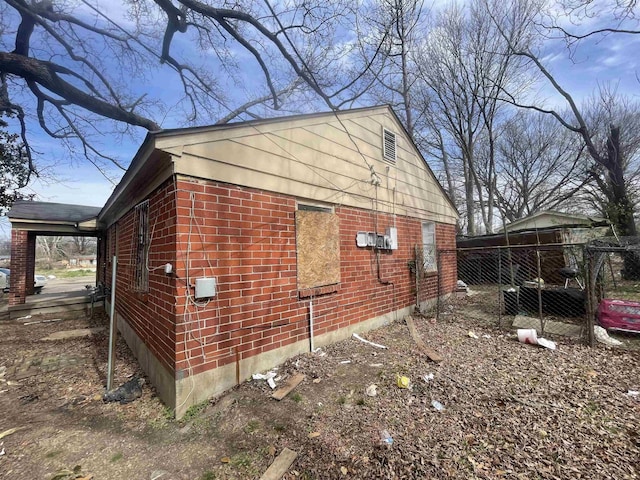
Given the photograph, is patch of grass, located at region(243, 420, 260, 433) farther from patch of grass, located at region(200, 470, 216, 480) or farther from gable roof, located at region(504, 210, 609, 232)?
gable roof, located at region(504, 210, 609, 232)

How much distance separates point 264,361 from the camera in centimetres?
408

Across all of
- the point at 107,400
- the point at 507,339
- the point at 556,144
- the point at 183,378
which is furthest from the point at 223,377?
the point at 556,144

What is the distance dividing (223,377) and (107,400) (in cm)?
145

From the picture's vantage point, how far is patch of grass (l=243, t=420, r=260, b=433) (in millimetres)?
2922

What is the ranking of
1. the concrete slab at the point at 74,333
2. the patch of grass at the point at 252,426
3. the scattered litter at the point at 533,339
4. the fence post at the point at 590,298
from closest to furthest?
the patch of grass at the point at 252,426 < the fence post at the point at 590,298 < the scattered litter at the point at 533,339 < the concrete slab at the point at 74,333

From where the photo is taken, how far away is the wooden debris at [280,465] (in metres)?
Answer: 2.34

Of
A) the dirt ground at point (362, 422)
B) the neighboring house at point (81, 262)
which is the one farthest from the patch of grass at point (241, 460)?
the neighboring house at point (81, 262)

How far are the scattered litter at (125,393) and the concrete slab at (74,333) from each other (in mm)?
4237

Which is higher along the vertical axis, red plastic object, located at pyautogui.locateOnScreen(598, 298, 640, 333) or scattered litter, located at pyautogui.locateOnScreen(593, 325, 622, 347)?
red plastic object, located at pyautogui.locateOnScreen(598, 298, 640, 333)

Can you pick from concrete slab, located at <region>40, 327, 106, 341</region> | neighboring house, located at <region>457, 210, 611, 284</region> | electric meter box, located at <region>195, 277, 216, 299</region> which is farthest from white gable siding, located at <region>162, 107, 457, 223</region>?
concrete slab, located at <region>40, 327, 106, 341</region>

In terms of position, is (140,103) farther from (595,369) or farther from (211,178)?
(595,369)

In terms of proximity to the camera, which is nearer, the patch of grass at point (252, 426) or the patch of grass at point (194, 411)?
the patch of grass at point (252, 426)

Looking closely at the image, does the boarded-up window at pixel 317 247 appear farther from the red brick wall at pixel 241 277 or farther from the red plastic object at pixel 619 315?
the red plastic object at pixel 619 315

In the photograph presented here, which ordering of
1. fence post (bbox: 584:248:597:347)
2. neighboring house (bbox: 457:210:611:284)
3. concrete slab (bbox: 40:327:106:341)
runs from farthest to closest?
neighboring house (bbox: 457:210:611:284) → concrete slab (bbox: 40:327:106:341) → fence post (bbox: 584:248:597:347)
